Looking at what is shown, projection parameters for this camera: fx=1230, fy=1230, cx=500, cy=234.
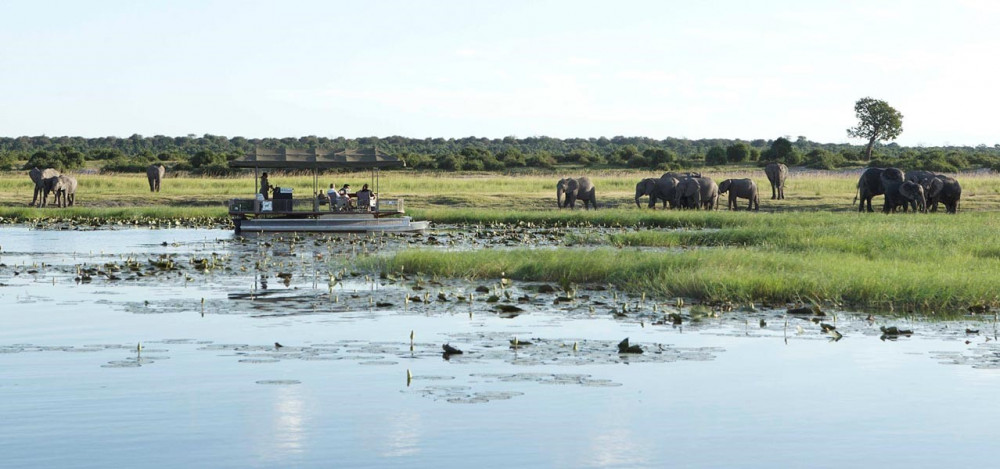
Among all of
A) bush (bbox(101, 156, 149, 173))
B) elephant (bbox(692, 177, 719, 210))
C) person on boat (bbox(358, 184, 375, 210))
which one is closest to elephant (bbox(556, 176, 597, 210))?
elephant (bbox(692, 177, 719, 210))

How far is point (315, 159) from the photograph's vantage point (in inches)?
1565

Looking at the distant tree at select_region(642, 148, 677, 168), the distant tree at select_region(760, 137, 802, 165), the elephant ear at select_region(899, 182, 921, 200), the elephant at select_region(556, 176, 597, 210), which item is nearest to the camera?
the elephant ear at select_region(899, 182, 921, 200)

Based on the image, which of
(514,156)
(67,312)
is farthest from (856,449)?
(514,156)

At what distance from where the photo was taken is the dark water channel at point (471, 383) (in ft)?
33.4

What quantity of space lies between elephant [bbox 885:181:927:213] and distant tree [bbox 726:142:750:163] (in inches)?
1845

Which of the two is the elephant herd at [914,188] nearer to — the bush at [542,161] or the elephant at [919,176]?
the elephant at [919,176]

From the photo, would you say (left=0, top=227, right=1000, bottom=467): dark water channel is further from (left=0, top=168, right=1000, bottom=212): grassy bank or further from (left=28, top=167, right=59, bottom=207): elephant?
(left=28, top=167, right=59, bottom=207): elephant

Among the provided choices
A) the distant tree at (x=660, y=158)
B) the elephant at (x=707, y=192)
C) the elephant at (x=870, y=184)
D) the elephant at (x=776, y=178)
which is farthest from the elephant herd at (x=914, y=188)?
the distant tree at (x=660, y=158)

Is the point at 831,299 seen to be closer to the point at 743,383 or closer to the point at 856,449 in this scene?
the point at 743,383

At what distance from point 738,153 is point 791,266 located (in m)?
Answer: 75.2

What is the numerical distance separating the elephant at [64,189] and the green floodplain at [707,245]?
62.3 inches

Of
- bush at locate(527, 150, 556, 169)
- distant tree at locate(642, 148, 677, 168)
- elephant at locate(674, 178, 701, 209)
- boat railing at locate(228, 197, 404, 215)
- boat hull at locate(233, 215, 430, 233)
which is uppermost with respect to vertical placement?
distant tree at locate(642, 148, 677, 168)

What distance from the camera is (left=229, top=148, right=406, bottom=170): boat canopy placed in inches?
1561

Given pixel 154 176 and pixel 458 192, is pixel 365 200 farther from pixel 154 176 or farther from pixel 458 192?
pixel 154 176
